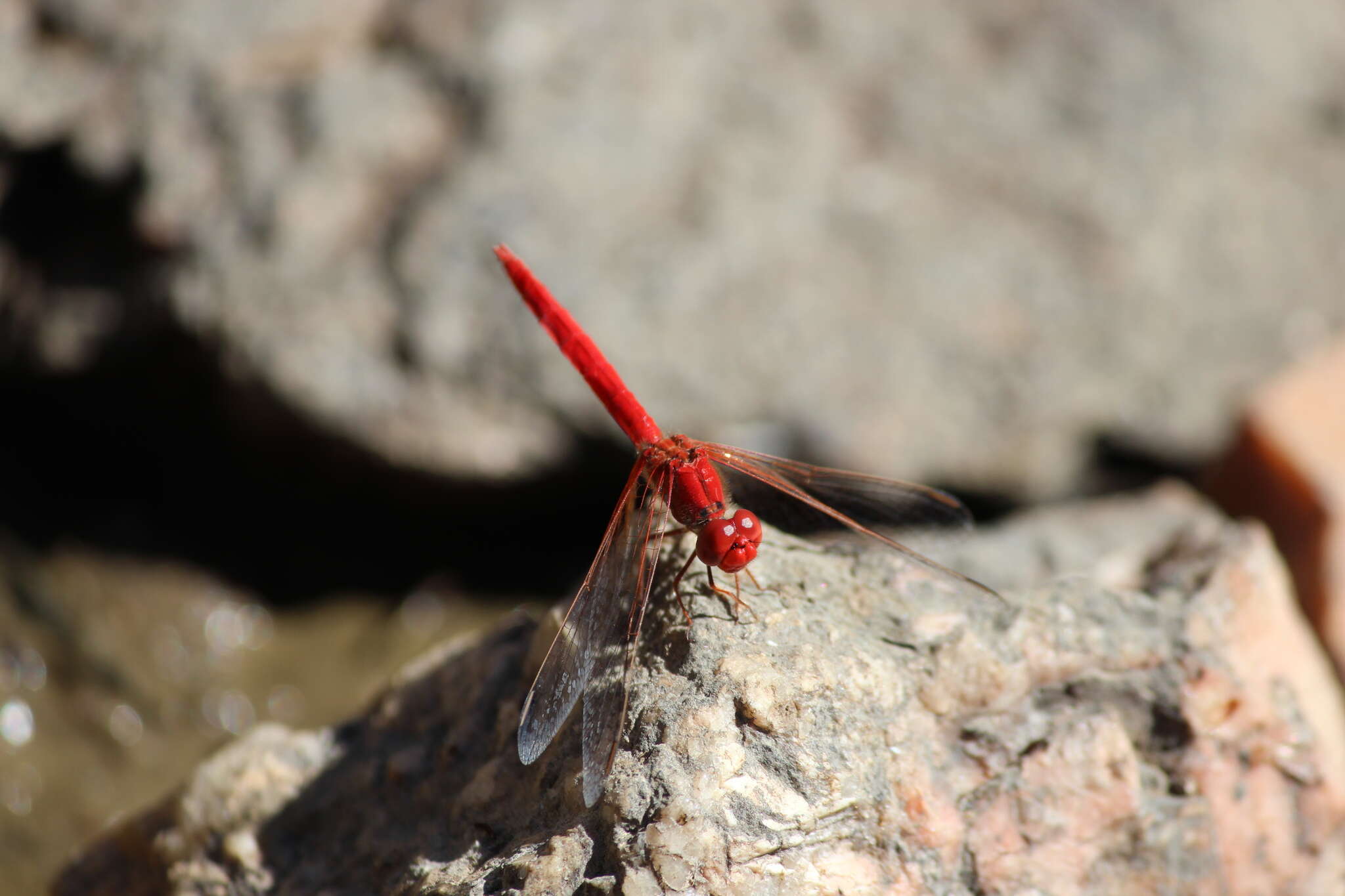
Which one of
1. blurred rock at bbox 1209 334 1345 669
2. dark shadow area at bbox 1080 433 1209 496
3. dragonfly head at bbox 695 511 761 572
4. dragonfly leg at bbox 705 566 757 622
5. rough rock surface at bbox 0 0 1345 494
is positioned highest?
rough rock surface at bbox 0 0 1345 494

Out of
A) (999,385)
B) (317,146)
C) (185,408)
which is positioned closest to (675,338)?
(999,385)

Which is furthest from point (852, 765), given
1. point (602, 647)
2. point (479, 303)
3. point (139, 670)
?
point (139, 670)

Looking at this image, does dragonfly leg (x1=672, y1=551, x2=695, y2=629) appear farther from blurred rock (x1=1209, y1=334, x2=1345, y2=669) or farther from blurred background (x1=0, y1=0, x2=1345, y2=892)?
blurred rock (x1=1209, y1=334, x2=1345, y2=669)

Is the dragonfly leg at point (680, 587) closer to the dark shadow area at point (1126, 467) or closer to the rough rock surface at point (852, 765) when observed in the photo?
the rough rock surface at point (852, 765)

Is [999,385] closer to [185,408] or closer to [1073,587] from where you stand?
[1073,587]

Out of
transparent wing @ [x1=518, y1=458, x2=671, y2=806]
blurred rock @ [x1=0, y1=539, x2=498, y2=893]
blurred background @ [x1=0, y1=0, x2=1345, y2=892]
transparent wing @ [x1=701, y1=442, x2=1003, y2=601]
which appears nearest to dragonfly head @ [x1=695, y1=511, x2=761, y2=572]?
transparent wing @ [x1=518, y1=458, x2=671, y2=806]
